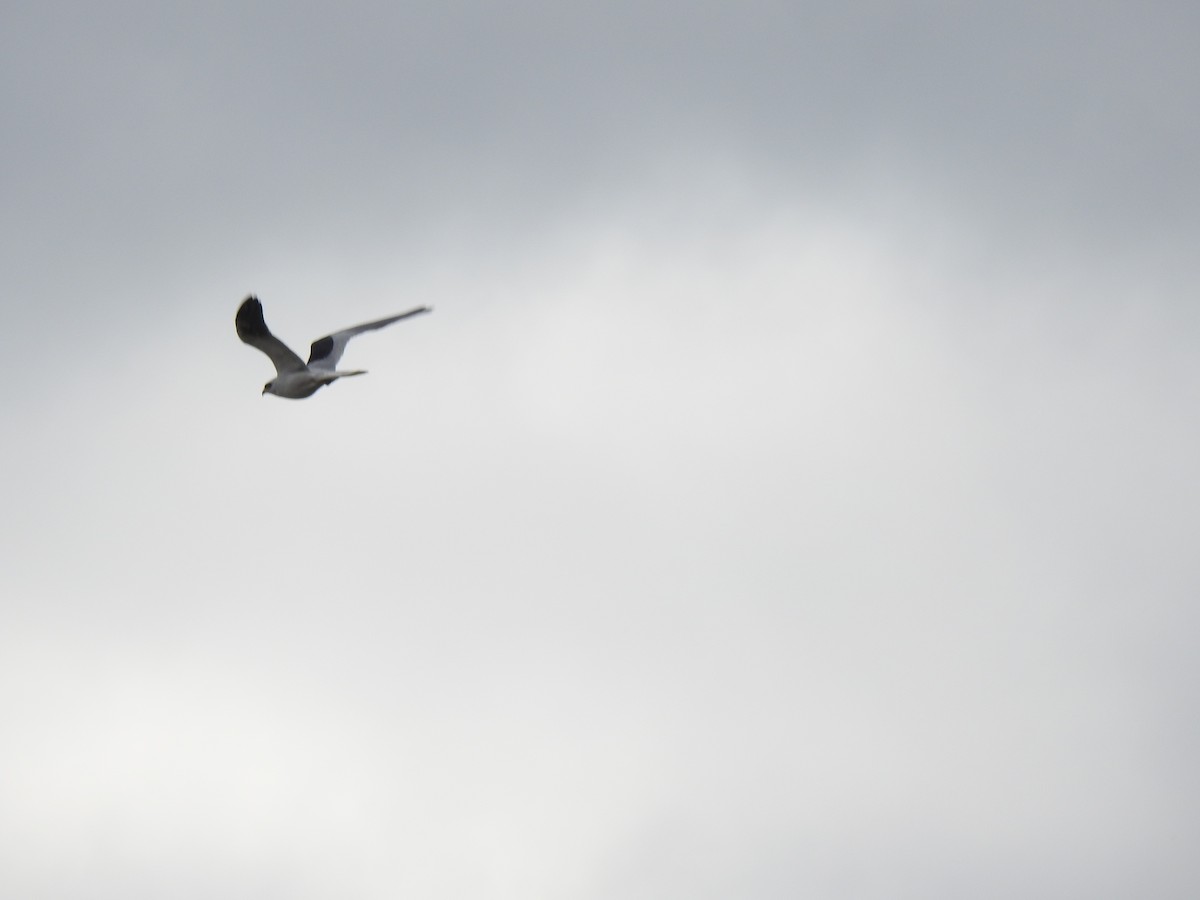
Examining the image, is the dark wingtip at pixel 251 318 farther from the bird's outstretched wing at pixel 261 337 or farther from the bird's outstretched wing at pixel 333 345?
the bird's outstretched wing at pixel 333 345

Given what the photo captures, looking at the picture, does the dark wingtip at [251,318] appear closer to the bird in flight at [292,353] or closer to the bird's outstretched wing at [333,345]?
the bird in flight at [292,353]

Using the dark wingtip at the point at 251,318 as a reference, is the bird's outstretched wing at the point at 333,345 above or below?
below

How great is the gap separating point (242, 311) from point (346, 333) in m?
3.73

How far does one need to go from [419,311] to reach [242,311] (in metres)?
5.42

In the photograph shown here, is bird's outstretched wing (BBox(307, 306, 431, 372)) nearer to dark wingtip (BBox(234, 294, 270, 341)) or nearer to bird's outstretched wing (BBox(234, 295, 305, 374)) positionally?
bird's outstretched wing (BBox(234, 295, 305, 374))

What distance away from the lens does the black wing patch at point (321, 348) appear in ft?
175

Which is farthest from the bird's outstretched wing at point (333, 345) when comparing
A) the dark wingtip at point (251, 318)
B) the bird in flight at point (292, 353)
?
the dark wingtip at point (251, 318)

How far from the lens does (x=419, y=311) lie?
169 ft

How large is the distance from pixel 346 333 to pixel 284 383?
2.74 m

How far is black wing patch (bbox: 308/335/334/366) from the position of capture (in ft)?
175

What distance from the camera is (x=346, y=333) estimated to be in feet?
177

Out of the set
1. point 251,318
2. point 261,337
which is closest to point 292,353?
point 261,337

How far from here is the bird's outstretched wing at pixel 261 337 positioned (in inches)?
2031

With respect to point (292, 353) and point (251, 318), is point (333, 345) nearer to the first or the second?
point (292, 353)
